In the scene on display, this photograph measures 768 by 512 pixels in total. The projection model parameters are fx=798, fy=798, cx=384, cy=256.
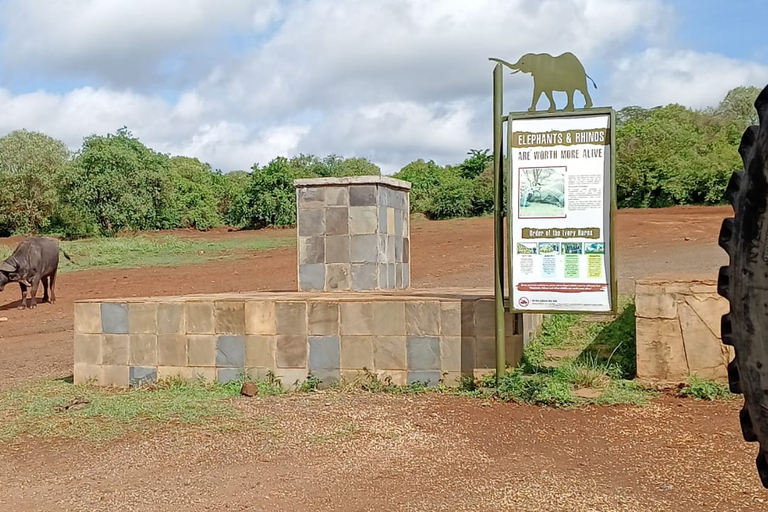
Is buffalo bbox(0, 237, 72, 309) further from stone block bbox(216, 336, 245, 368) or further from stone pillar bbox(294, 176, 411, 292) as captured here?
stone block bbox(216, 336, 245, 368)

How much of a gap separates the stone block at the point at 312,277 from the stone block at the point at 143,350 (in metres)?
2.00

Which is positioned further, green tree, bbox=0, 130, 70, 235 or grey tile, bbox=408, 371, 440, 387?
green tree, bbox=0, 130, 70, 235

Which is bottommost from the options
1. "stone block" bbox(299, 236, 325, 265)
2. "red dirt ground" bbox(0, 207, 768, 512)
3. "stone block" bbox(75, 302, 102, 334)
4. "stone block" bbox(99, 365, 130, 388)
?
"red dirt ground" bbox(0, 207, 768, 512)

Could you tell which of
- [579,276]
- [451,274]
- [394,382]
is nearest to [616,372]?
[579,276]

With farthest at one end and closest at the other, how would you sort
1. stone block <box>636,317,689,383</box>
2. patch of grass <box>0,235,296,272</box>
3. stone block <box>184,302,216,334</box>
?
1. patch of grass <box>0,235,296,272</box>
2. stone block <box>184,302,216,334</box>
3. stone block <box>636,317,689,383</box>

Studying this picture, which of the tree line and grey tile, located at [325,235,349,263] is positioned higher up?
the tree line

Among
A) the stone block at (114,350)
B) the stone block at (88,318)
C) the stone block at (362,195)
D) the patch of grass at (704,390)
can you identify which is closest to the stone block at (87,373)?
the stone block at (114,350)

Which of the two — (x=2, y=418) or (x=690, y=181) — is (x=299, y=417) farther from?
(x=690, y=181)

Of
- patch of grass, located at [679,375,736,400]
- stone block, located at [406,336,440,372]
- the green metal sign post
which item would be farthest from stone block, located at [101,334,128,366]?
patch of grass, located at [679,375,736,400]

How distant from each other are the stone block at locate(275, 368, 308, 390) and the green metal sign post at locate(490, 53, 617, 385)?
1.76 metres

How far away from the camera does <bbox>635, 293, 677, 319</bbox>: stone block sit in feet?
20.9

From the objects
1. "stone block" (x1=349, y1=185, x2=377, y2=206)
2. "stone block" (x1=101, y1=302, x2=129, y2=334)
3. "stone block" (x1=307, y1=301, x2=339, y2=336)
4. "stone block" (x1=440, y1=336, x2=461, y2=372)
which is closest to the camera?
"stone block" (x1=440, y1=336, x2=461, y2=372)

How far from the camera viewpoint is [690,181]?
25.2m

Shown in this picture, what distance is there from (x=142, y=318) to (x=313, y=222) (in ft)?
7.42
